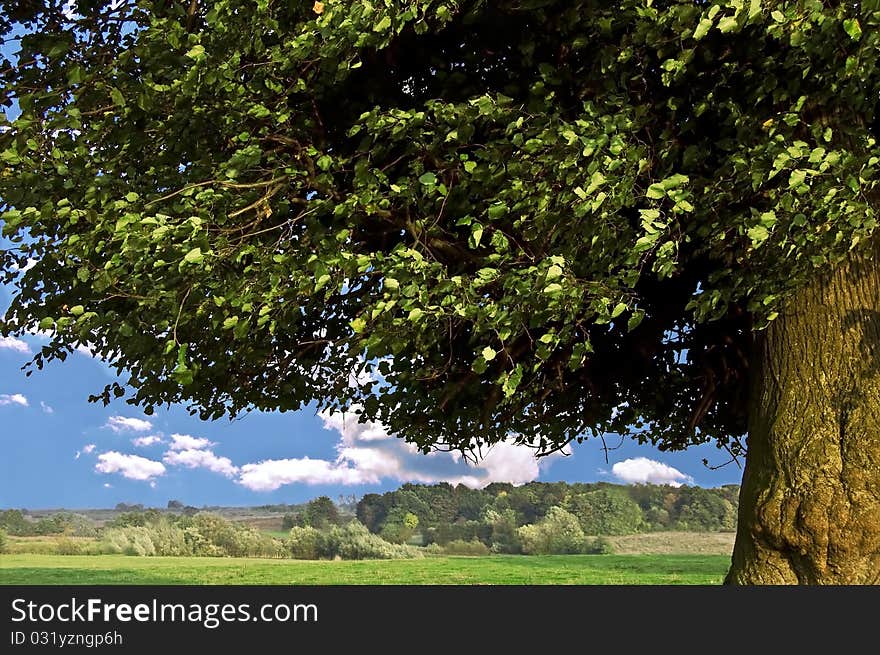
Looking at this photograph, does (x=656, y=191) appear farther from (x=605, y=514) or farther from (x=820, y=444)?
(x=605, y=514)

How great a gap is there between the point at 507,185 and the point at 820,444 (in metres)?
4.01

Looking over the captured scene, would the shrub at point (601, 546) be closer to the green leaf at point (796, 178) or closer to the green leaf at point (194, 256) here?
the green leaf at point (796, 178)

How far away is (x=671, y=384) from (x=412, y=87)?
5747 mm

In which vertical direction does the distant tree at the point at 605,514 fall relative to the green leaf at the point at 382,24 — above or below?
below

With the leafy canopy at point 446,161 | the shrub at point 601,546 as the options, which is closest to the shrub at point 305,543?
the shrub at point 601,546

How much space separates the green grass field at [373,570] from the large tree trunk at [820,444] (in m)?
9.77

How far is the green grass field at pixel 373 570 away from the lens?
1875 cm

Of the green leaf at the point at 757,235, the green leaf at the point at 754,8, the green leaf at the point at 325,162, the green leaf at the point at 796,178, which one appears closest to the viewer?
the green leaf at the point at 754,8

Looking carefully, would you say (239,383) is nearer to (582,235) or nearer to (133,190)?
(133,190)

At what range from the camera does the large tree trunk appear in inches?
317

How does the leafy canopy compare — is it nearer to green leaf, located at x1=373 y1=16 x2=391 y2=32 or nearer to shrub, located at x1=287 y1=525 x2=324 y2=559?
green leaf, located at x1=373 y1=16 x2=391 y2=32

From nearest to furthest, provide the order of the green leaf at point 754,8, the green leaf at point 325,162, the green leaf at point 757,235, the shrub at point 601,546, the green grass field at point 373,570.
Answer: the green leaf at point 754,8 → the green leaf at point 757,235 → the green leaf at point 325,162 → the green grass field at point 373,570 → the shrub at point 601,546

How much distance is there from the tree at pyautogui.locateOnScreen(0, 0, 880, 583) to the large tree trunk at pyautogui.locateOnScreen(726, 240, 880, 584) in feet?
0.07

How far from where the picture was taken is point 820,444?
8195 mm
